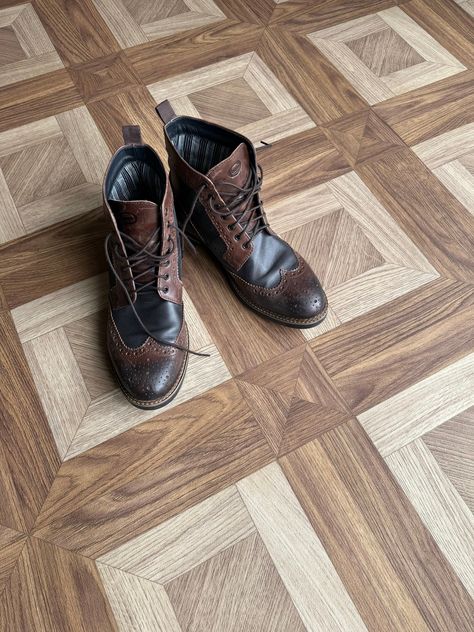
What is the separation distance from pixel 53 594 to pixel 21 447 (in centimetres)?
18

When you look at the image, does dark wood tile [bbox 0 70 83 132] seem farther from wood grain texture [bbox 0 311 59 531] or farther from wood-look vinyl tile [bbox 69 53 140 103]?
wood grain texture [bbox 0 311 59 531]

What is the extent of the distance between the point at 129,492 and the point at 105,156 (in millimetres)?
590

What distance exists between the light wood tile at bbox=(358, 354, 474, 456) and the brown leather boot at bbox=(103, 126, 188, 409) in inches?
10.6

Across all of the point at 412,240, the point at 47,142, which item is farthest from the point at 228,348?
the point at 47,142

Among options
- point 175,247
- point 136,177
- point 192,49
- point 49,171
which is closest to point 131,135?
point 136,177

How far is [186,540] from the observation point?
64 cm

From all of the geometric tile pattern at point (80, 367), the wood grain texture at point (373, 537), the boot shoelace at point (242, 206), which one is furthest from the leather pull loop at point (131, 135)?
the wood grain texture at point (373, 537)

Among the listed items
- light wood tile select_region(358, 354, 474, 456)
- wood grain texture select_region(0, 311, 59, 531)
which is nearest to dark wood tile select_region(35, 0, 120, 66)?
wood grain texture select_region(0, 311, 59, 531)

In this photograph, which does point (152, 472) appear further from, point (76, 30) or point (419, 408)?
point (76, 30)

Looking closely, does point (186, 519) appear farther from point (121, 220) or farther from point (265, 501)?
point (121, 220)

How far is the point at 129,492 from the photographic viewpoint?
67 cm

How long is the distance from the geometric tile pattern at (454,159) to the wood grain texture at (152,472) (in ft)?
1.78

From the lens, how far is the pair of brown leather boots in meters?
0.70

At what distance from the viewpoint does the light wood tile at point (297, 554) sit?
0.61m
